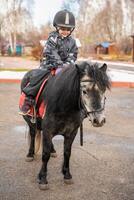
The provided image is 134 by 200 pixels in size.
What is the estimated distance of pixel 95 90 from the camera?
13.9 feet

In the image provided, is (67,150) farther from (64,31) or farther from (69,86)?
(64,31)

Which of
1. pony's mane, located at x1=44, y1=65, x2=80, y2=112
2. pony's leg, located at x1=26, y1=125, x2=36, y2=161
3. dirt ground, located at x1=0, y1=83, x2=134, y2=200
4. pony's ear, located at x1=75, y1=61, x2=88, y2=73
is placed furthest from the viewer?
pony's leg, located at x1=26, y1=125, x2=36, y2=161

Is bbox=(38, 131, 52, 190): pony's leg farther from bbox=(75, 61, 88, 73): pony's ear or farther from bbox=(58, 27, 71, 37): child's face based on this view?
bbox=(58, 27, 71, 37): child's face

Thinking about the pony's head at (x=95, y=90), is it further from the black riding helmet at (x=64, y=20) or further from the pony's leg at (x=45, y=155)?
the black riding helmet at (x=64, y=20)

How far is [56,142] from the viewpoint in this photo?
23.4 feet

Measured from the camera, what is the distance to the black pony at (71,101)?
4.22m

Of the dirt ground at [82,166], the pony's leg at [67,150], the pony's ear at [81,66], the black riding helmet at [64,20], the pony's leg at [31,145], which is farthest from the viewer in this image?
the pony's leg at [31,145]

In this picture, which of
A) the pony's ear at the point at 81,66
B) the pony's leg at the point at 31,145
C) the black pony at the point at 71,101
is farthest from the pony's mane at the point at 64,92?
the pony's leg at the point at 31,145

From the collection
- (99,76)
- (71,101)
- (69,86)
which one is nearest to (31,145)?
(71,101)

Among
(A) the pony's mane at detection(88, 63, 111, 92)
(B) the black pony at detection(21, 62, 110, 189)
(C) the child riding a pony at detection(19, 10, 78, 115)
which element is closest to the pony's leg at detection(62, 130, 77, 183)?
(B) the black pony at detection(21, 62, 110, 189)

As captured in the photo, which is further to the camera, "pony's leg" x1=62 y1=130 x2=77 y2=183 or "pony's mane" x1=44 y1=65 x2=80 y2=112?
"pony's leg" x1=62 y1=130 x2=77 y2=183

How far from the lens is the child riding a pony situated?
524 cm

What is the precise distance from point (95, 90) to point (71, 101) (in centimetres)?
52

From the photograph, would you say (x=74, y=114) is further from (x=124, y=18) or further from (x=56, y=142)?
(x=124, y=18)
